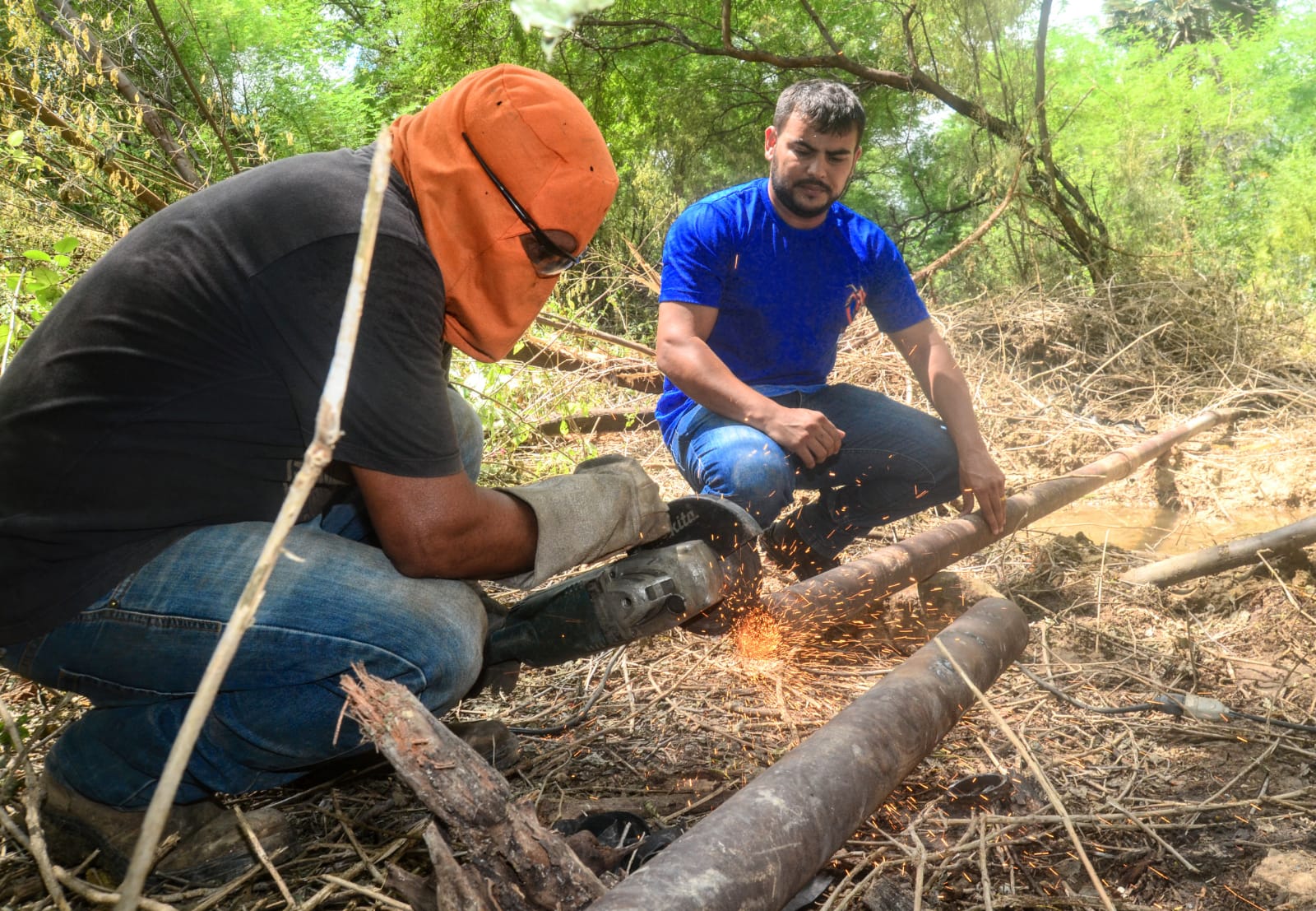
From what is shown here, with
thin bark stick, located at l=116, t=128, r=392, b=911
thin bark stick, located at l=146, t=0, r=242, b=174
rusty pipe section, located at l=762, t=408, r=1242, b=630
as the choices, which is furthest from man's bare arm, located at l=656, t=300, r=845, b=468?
thin bark stick, located at l=146, t=0, r=242, b=174

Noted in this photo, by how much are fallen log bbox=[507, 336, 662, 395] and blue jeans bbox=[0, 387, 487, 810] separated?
327cm

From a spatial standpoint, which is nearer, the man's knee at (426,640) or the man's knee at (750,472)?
the man's knee at (426,640)

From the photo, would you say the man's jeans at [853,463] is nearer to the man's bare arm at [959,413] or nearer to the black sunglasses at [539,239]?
the man's bare arm at [959,413]

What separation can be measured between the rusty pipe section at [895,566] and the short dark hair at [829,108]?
4.87 ft

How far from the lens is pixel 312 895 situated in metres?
1.63

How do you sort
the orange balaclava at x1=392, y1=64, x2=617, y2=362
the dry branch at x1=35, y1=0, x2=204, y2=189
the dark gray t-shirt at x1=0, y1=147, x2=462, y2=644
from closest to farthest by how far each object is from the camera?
the dark gray t-shirt at x1=0, y1=147, x2=462, y2=644 < the orange balaclava at x1=392, y1=64, x2=617, y2=362 < the dry branch at x1=35, y1=0, x2=204, y2=189

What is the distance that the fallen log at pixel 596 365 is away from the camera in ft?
16.5

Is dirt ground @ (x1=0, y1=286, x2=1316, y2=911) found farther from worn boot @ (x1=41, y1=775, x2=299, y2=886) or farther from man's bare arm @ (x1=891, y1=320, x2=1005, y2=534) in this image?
man's bare arm @ (x1=891, y1=320, x2=1005, y2=534)

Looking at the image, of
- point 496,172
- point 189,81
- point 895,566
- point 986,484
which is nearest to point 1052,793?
point 496,172

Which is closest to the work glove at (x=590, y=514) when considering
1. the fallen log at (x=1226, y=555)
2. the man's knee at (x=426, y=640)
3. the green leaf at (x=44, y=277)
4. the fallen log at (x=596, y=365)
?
the man's knee at (x=426, y=640)

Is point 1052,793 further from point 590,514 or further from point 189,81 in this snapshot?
point 189,81

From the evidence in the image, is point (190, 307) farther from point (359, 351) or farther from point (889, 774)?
point (889, 774)

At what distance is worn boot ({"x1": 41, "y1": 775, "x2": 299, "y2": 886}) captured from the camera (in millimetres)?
1676

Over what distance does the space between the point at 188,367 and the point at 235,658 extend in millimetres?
553
